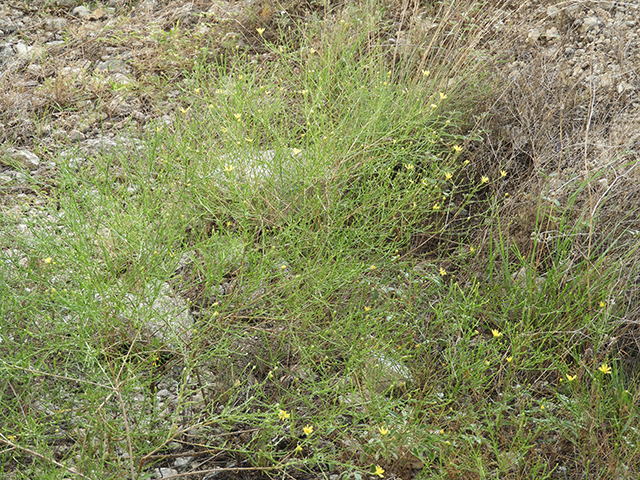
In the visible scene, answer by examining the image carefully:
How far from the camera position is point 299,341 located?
2.14 metres

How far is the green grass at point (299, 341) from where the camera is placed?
6.13ft

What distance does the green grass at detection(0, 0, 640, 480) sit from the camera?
6.13 feet

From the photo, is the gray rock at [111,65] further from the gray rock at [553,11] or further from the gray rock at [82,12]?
the gray rock at [553,11]

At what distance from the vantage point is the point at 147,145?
2531 mm

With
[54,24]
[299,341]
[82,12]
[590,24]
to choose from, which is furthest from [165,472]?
[82,12]

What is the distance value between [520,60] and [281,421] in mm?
2677

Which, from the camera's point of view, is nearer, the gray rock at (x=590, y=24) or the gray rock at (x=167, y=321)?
the gray rock at (x=167, y=321)

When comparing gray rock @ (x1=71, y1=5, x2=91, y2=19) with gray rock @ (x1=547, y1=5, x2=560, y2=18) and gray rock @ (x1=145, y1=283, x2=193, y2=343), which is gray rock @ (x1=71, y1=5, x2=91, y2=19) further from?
gray rock @ (x1=547, y1=5, x2=560, y2=18)

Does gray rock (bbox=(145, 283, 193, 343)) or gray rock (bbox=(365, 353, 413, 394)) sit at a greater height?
gray rock (bbox=(145, 283, 193, 343))

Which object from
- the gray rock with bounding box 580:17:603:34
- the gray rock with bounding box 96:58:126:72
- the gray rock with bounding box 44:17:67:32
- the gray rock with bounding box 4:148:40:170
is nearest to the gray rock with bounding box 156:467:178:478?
the gray rock with bounding box 4:148:40:170

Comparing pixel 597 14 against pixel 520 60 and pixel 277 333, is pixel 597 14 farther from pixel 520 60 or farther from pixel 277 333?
pixel 277 333

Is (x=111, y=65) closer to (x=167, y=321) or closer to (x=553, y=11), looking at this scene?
(x=167, y=321)

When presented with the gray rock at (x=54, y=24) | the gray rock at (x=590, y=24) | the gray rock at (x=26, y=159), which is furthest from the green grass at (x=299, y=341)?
the gray rock at (x=54, y=24)

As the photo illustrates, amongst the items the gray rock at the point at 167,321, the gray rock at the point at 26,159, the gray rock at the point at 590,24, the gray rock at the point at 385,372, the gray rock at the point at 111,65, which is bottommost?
the gray rock at the point at 385,372
